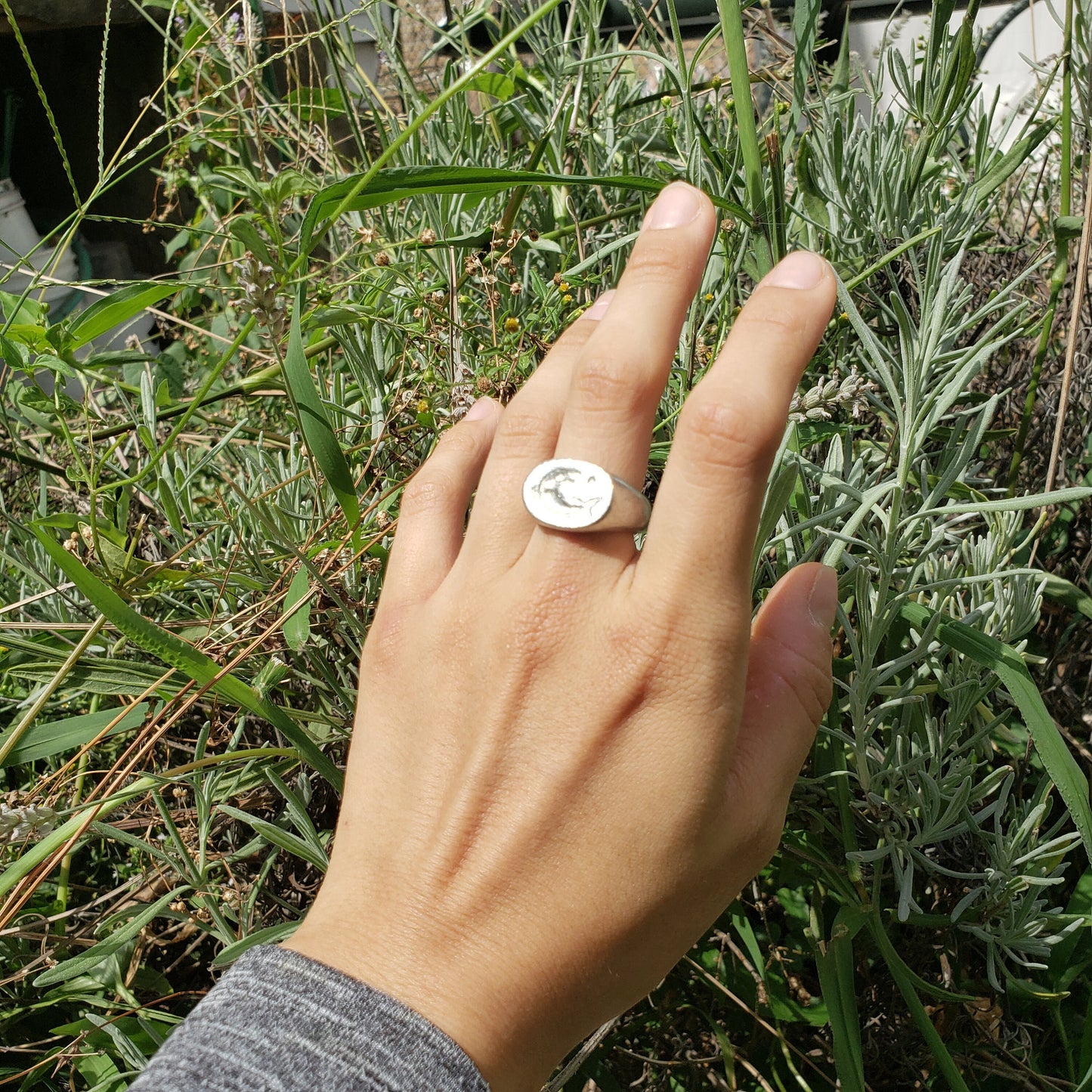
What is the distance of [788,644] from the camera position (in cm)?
84

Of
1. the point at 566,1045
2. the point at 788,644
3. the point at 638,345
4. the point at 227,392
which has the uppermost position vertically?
the point at 638,345

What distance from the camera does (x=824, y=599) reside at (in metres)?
0.86

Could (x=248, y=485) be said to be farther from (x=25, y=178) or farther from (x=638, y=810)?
(x=25, y=178)

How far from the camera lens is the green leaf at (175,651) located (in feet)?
2.75

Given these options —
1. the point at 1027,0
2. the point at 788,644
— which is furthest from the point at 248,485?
the point at 1027,0

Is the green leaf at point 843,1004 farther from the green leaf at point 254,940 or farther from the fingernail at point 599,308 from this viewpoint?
the fingernail at point 599,308

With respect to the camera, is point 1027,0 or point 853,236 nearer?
point 853,236

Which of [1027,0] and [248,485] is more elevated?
[1027,0]

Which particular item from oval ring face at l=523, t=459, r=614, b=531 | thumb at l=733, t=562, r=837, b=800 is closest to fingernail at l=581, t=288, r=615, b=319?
oval ring face at l=523, t=459, r=614, b=531

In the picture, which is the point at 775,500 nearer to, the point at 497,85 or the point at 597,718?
the point at 597,718

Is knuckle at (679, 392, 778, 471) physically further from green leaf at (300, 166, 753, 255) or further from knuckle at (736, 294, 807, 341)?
green leaf at (300, 166, 753, 255)

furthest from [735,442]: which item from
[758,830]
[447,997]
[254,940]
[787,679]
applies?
[254,940]

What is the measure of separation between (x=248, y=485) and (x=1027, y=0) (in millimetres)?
2133

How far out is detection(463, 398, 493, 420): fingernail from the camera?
1.03 metres
